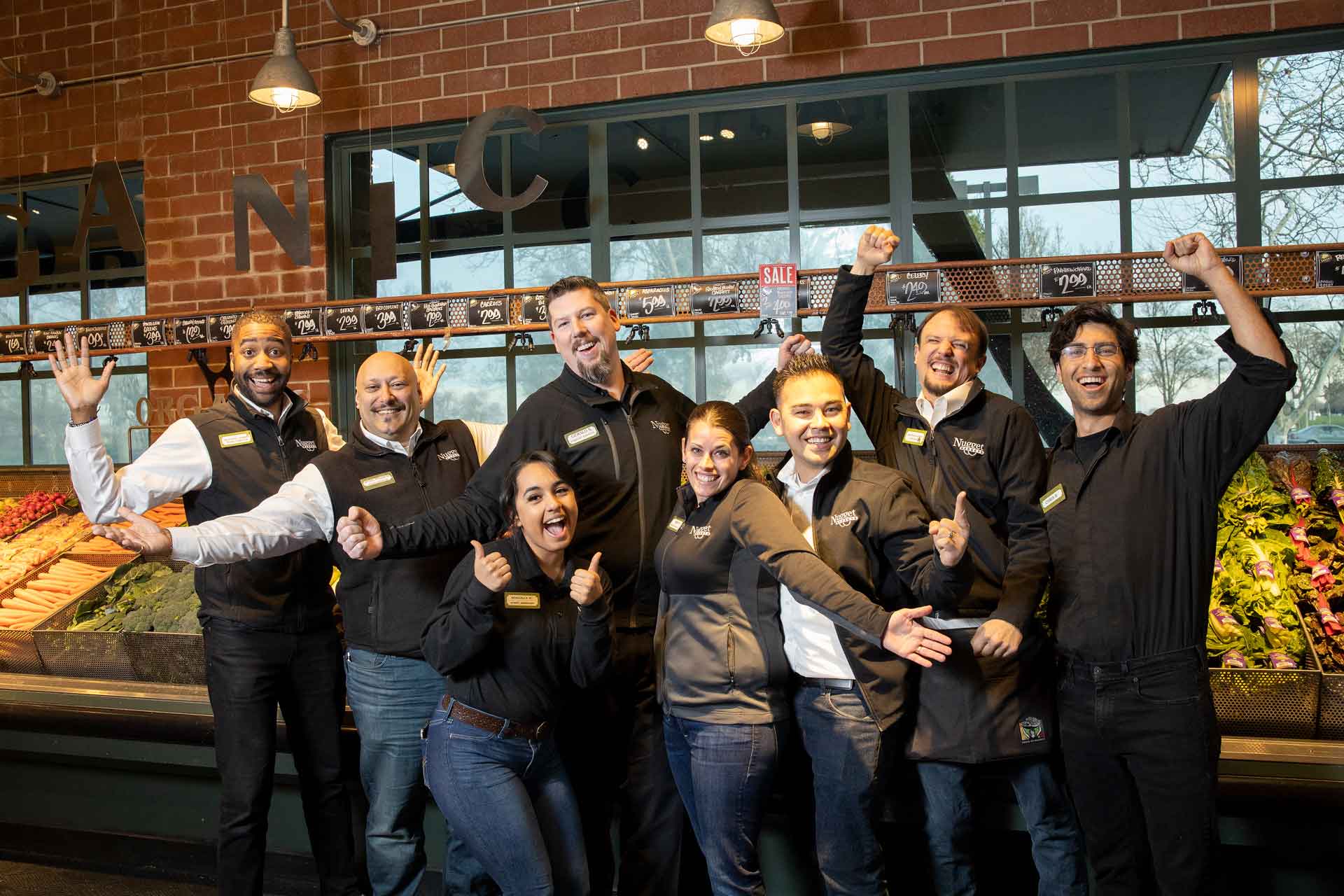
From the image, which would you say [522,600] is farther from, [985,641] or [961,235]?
[961,235]

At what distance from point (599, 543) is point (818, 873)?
3.87 ft

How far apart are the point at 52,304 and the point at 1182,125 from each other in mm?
6037

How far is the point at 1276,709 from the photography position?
9.35ft

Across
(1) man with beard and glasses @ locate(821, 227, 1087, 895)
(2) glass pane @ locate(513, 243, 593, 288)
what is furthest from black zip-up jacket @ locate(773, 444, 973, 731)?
(2) glass pane @ locate(513, 243, 593, 288)

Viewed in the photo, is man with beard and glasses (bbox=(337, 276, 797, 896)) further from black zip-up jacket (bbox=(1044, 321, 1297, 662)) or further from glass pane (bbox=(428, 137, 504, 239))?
glass pane (bbox=(428, 137, 504, 239))

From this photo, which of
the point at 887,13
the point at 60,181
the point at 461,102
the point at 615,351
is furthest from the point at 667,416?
the point at 60,181

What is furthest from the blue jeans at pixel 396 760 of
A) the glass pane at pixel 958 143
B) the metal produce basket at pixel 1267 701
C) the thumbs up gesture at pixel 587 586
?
the glass pane at pixel 958 143

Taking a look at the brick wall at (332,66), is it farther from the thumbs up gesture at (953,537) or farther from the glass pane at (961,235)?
the thumbs up gesture at (953,537)

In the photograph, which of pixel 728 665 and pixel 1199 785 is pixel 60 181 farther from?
pixel 1199 785

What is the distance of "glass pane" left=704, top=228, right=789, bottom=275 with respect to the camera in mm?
4969

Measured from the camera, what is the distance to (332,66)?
548 centimetres

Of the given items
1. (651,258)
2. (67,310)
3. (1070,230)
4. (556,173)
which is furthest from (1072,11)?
(67,310)

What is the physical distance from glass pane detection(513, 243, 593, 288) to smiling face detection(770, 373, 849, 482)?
115 inches

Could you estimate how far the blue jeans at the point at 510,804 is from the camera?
2.50 m
